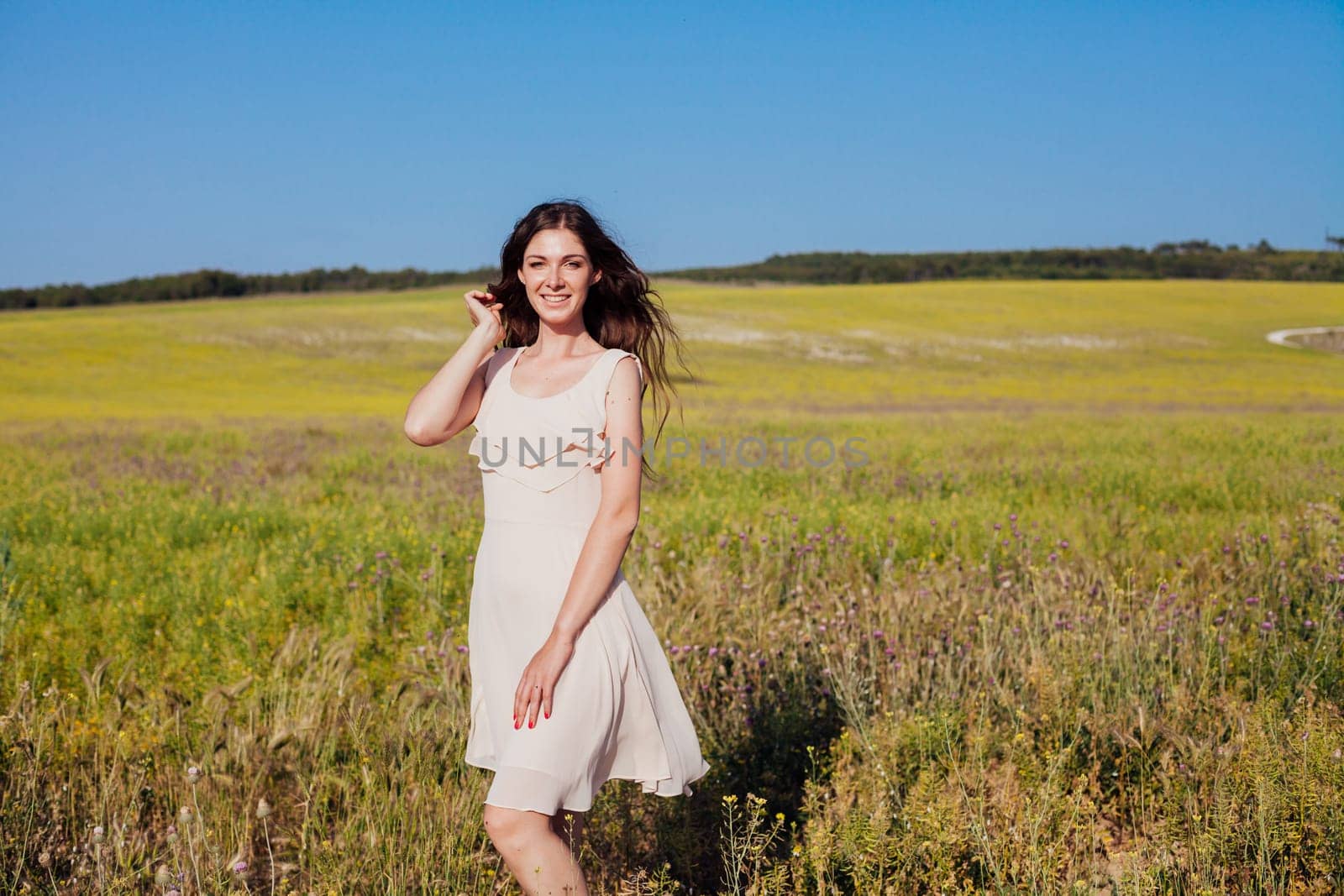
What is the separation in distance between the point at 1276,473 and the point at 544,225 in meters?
10.4

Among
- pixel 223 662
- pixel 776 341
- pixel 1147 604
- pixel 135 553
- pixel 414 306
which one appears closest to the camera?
pixel 223 662

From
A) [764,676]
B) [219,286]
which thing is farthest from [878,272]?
[764,676]

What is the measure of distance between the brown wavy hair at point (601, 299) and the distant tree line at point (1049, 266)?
84.0m

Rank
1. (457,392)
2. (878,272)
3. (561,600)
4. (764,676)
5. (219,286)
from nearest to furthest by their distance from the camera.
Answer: (561,600) → (457,392) → (764,676) → (219,286) → (878,272)

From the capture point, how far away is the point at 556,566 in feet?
7.94

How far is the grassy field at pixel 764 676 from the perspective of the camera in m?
2.95

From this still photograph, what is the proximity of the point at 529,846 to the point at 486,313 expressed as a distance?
4.38ft

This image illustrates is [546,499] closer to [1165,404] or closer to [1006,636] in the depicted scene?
[1006,636]

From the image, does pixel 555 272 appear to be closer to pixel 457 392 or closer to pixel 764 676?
pixel 457 392

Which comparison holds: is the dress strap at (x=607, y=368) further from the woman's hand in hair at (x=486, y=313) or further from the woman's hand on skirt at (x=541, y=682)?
the woman's hand on skirt at (x=541, y=682)

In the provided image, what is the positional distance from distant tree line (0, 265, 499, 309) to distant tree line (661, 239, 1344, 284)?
21902 millimetres

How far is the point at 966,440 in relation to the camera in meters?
15.0

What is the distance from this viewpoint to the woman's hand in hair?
2675mm

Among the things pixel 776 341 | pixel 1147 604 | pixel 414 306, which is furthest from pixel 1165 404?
pixel 414 306
